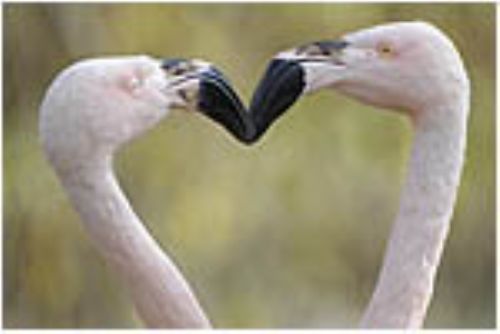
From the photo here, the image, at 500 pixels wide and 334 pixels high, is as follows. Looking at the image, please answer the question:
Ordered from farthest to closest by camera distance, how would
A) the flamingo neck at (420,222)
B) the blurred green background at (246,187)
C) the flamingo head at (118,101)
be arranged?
the blurred green background at (246,187) → the flamingo neck at (420,222) → the flamingo head at (118,101)

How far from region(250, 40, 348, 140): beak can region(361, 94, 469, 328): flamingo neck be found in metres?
0.14

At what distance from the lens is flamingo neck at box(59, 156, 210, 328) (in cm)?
142

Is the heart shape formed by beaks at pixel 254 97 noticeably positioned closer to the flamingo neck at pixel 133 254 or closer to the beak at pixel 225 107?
the beak at pixel 225 107

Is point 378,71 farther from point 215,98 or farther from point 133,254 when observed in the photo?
point 133,254

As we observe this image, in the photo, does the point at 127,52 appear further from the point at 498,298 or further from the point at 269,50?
the point at 498,298

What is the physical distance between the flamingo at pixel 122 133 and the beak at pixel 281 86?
0.02 m

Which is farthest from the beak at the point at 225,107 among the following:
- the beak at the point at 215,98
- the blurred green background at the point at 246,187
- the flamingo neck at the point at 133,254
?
the blurred green background at the point at 246,187

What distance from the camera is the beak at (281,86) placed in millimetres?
1436

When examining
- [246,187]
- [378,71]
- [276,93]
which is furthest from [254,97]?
[246,187]

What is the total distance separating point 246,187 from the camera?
9.05 feet

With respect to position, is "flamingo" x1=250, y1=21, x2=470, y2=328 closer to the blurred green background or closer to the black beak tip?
the black beak tip

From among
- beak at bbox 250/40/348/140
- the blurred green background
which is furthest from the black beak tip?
the blurred green background

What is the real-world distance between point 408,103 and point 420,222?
0.14 meters

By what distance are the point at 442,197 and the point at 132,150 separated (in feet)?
3.92
